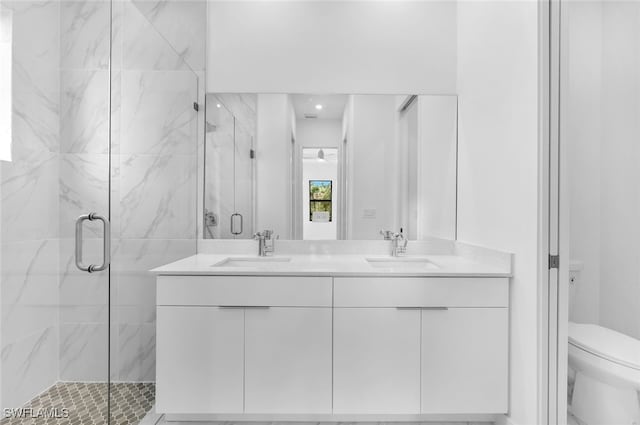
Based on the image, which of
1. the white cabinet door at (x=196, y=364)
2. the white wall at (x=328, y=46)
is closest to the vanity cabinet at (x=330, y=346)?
the white cabinet door at (x=196, y=364)

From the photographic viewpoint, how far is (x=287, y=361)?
5.65ft

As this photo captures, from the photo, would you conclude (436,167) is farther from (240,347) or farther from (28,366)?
(28,366)

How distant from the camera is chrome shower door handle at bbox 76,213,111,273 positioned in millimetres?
1299

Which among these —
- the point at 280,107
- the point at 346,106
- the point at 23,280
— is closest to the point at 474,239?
the point at 346,106

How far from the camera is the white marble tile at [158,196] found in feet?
5.36

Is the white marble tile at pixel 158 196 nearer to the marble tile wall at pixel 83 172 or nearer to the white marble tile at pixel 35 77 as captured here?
the marble tile wall at pixel 83 172

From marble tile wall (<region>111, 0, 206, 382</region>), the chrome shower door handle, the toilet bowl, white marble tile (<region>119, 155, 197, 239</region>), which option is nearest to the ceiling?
marble tile wall (<region>111, 0, 206, 382</region>)

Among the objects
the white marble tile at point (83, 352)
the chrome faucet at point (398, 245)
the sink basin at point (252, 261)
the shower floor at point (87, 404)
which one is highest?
the chrome faucet at point (398, 245)

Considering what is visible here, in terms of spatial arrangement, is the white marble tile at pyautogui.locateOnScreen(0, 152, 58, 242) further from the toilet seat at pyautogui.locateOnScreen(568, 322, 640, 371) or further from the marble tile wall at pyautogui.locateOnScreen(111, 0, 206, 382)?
the toilet seat at pyautogui.locateOnScreen(568, 322, 640, 371)

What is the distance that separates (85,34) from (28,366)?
1152 mm

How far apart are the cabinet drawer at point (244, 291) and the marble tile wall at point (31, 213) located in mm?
531

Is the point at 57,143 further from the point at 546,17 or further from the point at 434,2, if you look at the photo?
the point at 434,2

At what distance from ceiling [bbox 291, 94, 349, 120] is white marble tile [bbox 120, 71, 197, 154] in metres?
0.64

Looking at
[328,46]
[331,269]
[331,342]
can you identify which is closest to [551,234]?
[331,269]
